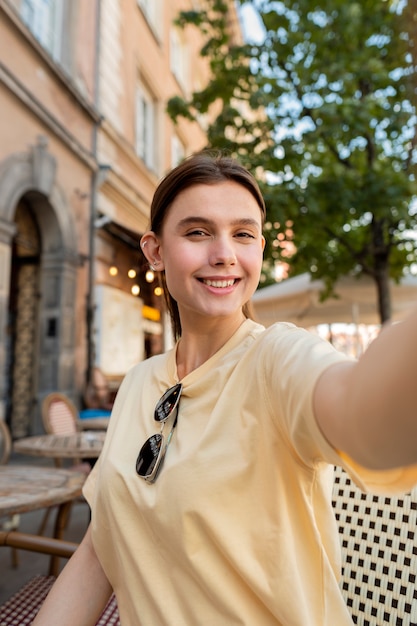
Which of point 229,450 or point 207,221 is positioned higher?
point 207,221

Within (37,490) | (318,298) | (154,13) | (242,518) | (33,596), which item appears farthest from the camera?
(154,13)

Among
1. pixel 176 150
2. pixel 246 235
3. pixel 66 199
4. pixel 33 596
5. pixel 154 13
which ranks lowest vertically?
pixel 33 596

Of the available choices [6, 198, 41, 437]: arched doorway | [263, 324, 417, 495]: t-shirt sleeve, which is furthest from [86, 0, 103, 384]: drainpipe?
[263, 324, 417, 495]: t-shirt sleeve

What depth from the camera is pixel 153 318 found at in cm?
1109

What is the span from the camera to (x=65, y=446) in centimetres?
301

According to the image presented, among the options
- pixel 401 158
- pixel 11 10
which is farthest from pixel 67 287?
pixel 401 158

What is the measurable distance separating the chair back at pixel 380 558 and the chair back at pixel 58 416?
11.1 feet

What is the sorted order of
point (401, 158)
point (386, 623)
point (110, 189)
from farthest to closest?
1. point (110, 189)
2. point (401, 158)
3. point (386, 623)

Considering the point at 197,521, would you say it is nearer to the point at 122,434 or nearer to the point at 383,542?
the point at 122,434

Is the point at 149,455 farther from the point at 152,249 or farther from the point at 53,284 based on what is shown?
the point at 53,284

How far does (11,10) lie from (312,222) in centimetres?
463

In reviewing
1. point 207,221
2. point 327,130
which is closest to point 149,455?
point 207,221

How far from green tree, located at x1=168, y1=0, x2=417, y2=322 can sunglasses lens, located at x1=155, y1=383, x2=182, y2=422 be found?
5645 millimetres

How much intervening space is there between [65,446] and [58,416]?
142cm
